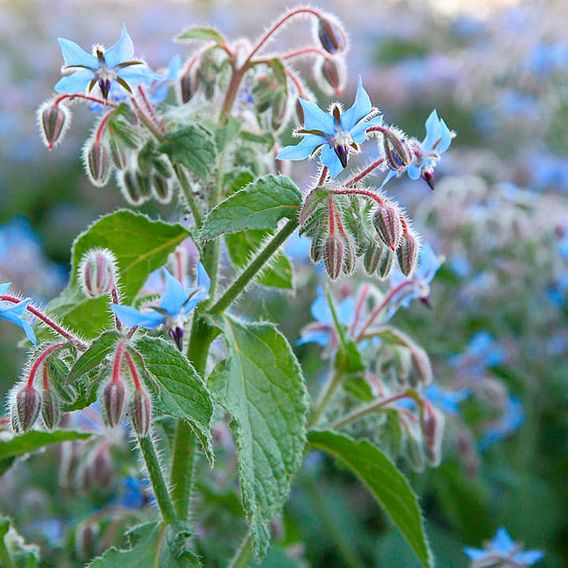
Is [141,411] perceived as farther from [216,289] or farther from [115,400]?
[216,289]

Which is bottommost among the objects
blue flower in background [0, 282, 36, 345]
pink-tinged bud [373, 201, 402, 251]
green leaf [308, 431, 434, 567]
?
blue flower in background [0, 282, 36, 345]

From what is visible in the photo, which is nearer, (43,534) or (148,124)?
(148,124)

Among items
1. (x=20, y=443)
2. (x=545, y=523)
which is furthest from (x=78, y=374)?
(x=545, y=523)

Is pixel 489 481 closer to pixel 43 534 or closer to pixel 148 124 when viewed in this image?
pixel 43 534

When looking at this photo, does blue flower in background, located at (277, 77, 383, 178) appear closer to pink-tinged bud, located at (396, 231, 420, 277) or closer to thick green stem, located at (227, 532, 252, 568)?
pink-tinged bud, located at (396, 231, 420, 277)

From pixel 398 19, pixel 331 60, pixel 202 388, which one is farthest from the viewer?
pixel 398 19

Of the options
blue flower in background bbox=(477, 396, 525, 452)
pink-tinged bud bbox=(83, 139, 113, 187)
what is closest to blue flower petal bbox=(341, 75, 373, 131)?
pink-tinged bud bbox=(83, 139, 113, 187)

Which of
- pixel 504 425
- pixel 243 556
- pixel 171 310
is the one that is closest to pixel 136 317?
pixel 171 310
